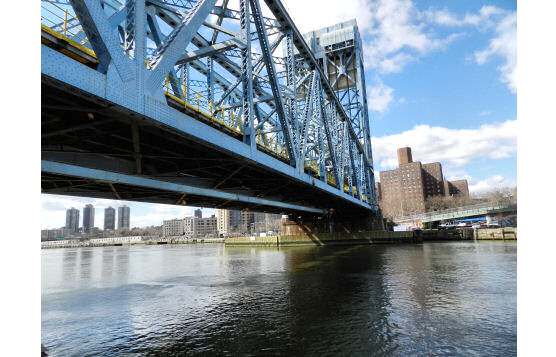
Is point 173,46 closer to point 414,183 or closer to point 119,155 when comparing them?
point 119,155

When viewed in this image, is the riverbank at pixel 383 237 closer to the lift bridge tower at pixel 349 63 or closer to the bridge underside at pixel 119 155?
the lift bridge tower at pixel 349 63

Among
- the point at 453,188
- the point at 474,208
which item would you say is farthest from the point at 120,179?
the point at 453,188

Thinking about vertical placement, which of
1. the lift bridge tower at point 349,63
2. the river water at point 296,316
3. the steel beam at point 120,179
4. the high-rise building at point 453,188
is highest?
the lift bridge tower at point 349,63

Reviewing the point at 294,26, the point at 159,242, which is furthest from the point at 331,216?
the point at 159,242

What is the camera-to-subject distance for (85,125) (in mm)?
9711

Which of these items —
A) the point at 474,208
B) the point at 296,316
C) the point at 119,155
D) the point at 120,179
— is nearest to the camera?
the point at 119,155

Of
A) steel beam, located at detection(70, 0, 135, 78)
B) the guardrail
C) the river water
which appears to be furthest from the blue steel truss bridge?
the guardrail

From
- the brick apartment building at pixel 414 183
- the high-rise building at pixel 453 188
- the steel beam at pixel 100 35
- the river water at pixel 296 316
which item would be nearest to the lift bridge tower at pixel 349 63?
the river water at pixel 296 316

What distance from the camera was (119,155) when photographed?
14031mm

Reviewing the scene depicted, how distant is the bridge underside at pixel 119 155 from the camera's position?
8.60 meters

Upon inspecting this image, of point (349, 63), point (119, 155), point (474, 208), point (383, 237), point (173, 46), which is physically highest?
point (349, 63)

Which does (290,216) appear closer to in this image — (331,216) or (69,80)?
(331,216)

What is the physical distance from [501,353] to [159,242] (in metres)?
158
